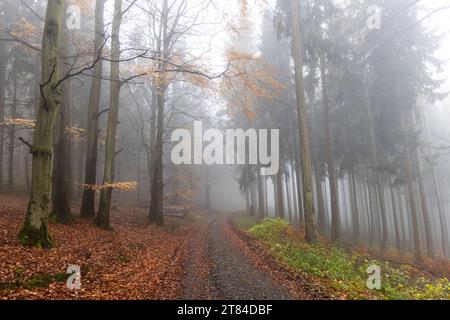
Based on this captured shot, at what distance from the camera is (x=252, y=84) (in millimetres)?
12156

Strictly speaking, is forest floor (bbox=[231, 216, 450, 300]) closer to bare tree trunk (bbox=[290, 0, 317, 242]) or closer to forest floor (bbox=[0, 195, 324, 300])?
forest floor (bbox=[0, 195, 324, 300])

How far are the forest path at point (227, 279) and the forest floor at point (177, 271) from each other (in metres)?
0.02

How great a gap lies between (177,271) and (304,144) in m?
6.91

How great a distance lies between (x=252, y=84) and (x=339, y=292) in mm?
8103

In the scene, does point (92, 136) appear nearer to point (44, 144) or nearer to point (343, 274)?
point (44, 144)

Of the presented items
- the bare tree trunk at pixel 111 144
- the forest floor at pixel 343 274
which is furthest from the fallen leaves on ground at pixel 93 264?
the forest floor at pixel 343 274

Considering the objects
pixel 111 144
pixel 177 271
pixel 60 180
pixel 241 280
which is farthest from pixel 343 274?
pixel 60 180

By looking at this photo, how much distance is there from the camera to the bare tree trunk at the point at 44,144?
25.8 feet

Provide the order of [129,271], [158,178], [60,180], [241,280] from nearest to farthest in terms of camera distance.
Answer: [241,280], [129,271], [60,180], [158,178]

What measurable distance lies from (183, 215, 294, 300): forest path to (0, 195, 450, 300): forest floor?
19 mm

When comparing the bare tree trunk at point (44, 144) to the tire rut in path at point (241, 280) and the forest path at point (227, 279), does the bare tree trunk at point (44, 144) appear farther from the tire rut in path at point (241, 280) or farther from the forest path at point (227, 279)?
the tire rut in path at point (241, 280)

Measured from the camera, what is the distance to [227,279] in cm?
739

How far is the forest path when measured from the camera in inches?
245

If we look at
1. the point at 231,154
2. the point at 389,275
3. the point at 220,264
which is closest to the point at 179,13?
the point at 220,264
